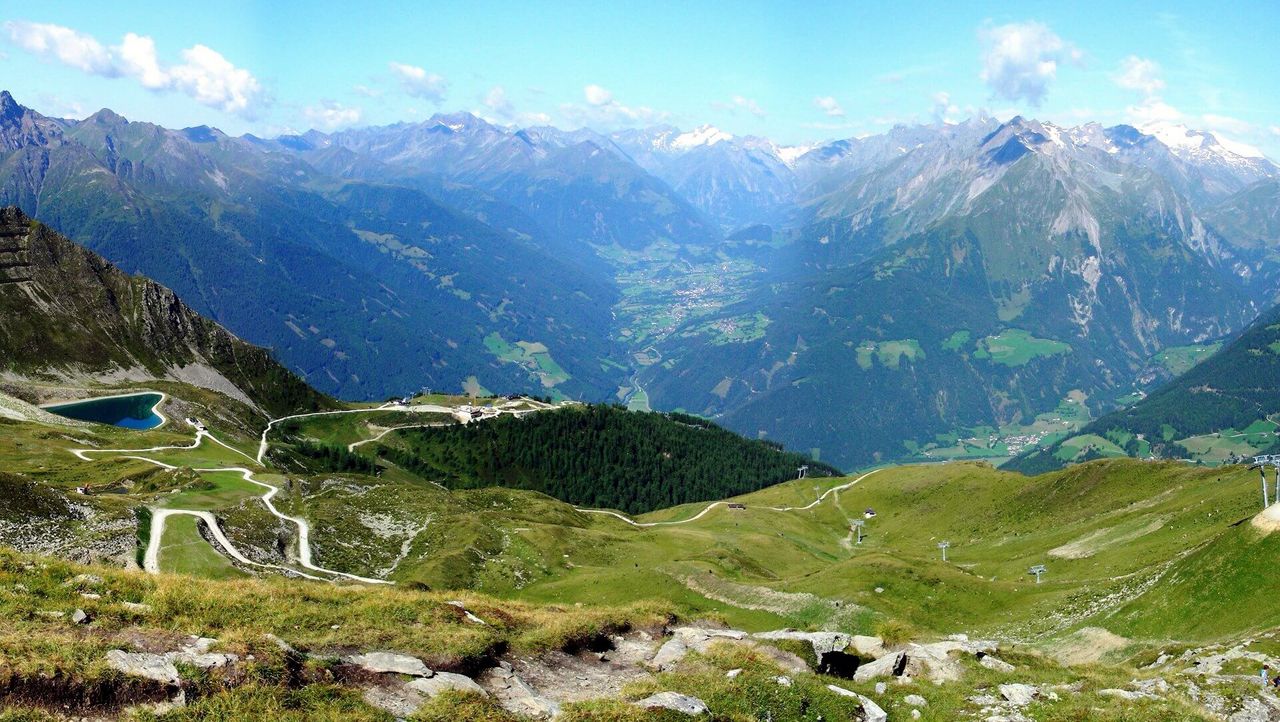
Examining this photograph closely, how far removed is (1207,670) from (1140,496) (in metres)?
74.6

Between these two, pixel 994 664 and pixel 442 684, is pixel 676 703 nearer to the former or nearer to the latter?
pixel 442 684

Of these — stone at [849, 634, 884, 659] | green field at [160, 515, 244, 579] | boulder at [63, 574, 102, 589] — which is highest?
boulder at [63, 574, 102, 589]

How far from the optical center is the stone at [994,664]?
35844 mm

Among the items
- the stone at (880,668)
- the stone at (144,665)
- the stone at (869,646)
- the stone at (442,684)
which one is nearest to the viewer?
the stone at (144,665)

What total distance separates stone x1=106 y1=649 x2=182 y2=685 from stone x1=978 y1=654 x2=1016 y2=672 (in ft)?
109

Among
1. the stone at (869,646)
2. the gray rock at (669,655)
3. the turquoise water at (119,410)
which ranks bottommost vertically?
the stone at (869,646)

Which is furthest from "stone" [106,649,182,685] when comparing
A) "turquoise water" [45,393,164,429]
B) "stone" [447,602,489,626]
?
"turquoise water" [45,393,164,429]

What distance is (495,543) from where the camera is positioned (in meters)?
87.2

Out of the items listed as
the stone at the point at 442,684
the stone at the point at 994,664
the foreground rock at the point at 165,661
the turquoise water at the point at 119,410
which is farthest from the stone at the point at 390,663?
the turquoise water at the point at 119,410

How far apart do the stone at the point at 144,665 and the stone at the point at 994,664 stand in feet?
109

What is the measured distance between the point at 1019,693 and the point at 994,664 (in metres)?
6.55

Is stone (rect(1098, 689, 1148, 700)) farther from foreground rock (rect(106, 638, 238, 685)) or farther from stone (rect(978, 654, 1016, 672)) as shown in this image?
foreground rock (rect(106, 638, 238, 685))

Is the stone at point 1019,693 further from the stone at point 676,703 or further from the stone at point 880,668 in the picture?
the stone at point 676,703

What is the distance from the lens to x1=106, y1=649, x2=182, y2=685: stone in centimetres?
2114
